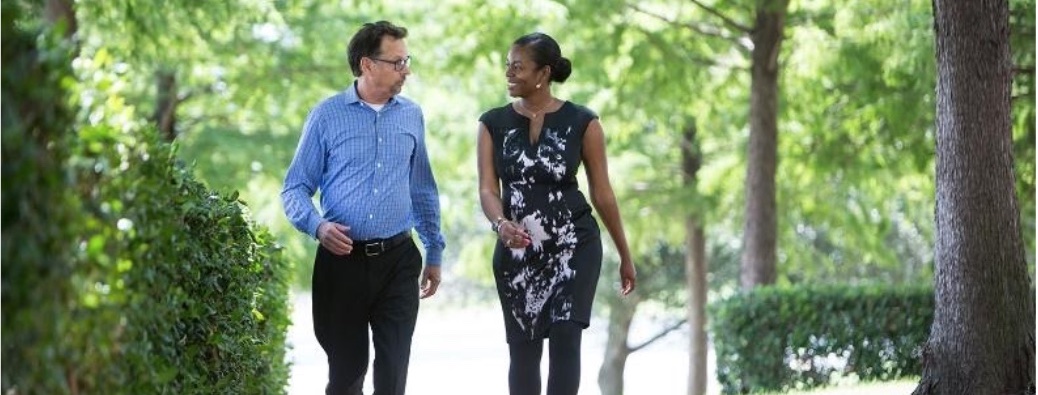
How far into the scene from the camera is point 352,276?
6688 mm

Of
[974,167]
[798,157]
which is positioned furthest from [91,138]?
[798,157]

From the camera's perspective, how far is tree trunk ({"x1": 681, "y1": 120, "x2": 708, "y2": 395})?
23.8 metres

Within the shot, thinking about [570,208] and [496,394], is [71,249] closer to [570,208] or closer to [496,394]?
[570,208]

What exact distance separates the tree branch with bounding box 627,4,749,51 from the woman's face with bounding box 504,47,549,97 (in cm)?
1000

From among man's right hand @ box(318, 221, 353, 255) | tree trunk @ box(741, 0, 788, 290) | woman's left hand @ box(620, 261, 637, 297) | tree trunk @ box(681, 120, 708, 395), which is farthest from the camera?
tree trunk @ box(681, 120, 708, 395)

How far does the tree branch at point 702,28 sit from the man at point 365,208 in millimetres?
10206

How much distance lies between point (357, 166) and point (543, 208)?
29.1 inches

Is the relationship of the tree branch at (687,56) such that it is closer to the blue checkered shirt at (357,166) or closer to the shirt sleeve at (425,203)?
the shirt sleeve at (425,203)

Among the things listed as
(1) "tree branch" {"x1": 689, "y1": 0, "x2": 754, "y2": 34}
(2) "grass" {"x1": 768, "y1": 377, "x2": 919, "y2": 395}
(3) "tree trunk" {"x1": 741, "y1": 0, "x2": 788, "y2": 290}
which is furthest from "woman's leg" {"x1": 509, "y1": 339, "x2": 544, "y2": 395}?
(3) "tree trunk" {"x1": 741, "y1": 0, "x2": 788, "y2": 290}

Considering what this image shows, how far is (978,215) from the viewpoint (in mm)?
8484

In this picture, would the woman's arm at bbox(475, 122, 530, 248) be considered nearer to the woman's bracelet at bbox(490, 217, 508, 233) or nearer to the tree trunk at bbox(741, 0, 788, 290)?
the woman's bracelet at bbox(490, 217, 508, 233)

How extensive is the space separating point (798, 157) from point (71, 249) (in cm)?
1493

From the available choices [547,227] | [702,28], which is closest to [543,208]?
[547,227]

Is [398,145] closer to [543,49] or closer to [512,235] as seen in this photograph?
[512,235]
